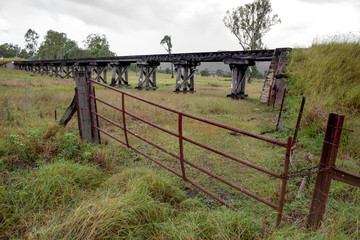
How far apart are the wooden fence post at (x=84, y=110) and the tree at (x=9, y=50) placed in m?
121

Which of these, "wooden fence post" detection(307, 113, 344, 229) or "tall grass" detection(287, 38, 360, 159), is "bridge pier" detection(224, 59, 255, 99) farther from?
"wooden fence post" detection(307, 113, 344, 229)

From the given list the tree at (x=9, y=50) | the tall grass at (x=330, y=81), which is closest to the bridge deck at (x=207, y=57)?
the tall grass at (x=330, y=81)

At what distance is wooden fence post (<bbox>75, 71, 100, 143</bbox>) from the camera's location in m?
4.01

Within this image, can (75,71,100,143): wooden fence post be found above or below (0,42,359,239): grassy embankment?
above

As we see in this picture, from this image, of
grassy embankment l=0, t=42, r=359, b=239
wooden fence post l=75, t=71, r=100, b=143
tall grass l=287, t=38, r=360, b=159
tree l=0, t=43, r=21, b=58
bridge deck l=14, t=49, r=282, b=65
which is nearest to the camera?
grassy embankment l=0, t=42, r=359, b=239

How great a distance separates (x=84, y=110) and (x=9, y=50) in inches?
4854

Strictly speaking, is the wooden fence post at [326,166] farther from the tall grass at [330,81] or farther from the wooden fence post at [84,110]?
Answer: the wooden fence post at [84,110]

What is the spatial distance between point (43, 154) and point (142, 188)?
1995mm

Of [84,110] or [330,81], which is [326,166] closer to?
[84,110]

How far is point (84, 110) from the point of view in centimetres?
412

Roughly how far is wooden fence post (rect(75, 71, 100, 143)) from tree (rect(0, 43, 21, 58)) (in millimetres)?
121047

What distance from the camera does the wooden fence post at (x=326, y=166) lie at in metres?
1.64

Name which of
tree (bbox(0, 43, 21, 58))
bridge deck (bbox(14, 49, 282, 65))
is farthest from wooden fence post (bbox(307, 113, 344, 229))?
tree (bbox(0, 43, 21, 58))

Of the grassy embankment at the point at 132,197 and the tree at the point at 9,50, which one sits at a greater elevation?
the tree at the point at 9,50
